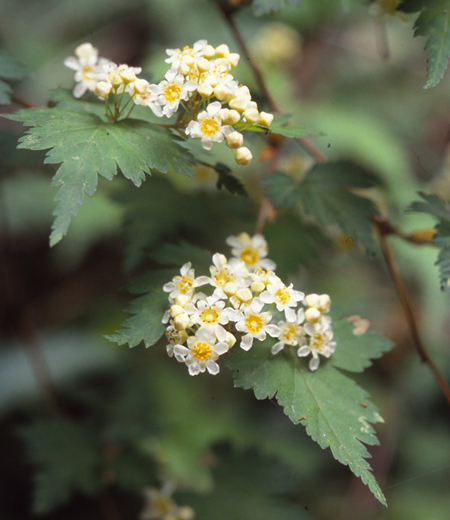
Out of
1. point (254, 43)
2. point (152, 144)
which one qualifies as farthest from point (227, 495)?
point (254, 43)

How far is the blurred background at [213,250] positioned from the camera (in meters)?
2.49

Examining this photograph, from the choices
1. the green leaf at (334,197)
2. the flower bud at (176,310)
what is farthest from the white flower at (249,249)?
the flower bud at (176,310)

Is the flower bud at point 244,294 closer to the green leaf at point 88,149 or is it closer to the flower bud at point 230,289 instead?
the flower bud at point 230,289

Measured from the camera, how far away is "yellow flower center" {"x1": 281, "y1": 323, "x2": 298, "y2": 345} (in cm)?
161

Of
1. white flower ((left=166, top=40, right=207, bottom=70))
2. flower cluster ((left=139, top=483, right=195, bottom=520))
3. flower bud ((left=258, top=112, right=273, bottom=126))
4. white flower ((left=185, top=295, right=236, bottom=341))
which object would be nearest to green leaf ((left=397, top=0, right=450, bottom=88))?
flower bud ((left=258, top=112, right=273, bottom=126))

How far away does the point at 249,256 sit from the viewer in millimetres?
1958

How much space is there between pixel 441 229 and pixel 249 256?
719 mm

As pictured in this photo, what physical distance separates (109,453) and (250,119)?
2.00 m

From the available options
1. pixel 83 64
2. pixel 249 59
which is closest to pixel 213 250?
pixel 249 59

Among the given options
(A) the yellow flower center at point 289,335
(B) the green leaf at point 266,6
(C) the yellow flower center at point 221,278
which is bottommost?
(A) the yellow flower center at point 289,335

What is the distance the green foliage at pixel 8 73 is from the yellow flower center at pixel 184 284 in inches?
39.2

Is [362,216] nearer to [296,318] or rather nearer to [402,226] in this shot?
[296,318]

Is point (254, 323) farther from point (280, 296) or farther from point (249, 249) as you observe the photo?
point (249, 249)

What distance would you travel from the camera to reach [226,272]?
1.63 metres
